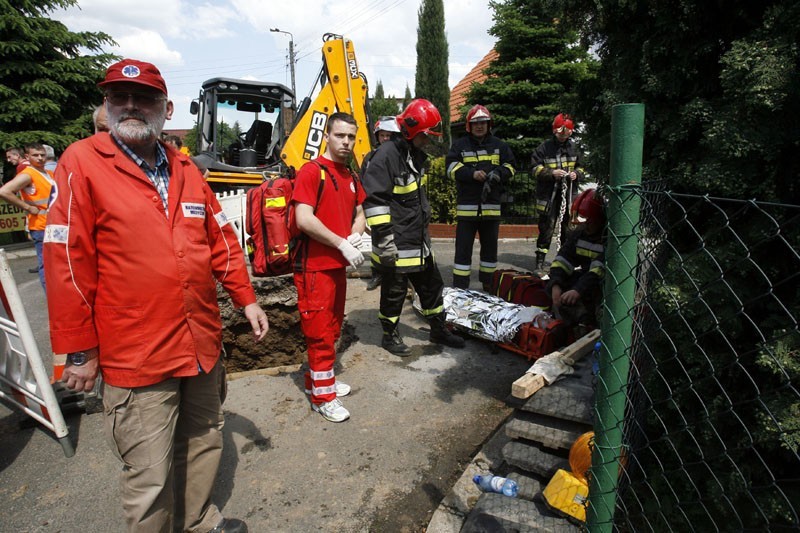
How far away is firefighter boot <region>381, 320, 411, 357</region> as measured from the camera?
4529mm

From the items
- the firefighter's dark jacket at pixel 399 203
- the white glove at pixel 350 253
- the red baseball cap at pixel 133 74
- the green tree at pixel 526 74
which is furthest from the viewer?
→ the green tree at pixel 526 74

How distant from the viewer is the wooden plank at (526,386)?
2.76m

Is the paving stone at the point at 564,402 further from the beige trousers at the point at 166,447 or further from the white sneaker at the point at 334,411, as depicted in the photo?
the beige trousers at the point at 166,447

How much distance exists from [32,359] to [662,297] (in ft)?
11.5

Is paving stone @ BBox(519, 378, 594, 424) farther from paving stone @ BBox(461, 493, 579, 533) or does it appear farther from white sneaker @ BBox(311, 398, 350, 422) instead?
white sneaker @ BBox(311, 398, 350, 422)

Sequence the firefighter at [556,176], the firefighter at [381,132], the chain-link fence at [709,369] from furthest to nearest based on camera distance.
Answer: the firefighter at [556,176] → the firefighter at [381,132] → the chain-link fence at [709,369]

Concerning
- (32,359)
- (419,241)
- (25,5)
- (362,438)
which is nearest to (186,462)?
(362,438)

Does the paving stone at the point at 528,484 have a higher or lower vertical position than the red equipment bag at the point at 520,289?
lower

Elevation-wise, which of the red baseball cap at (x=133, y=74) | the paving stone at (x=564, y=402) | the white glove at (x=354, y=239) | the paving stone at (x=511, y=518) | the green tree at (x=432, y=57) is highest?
the green tree at (x=432, y=57)

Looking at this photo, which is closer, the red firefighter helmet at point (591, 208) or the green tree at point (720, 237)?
the green tree at point (720, 237)

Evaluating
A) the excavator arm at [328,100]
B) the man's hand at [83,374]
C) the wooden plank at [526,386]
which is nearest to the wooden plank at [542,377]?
the wooden plank at [526,386]

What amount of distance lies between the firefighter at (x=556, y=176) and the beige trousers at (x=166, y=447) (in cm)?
561

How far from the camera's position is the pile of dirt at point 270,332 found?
4.20 meters

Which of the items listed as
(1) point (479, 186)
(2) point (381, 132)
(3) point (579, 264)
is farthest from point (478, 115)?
(3) point (579, 264)
